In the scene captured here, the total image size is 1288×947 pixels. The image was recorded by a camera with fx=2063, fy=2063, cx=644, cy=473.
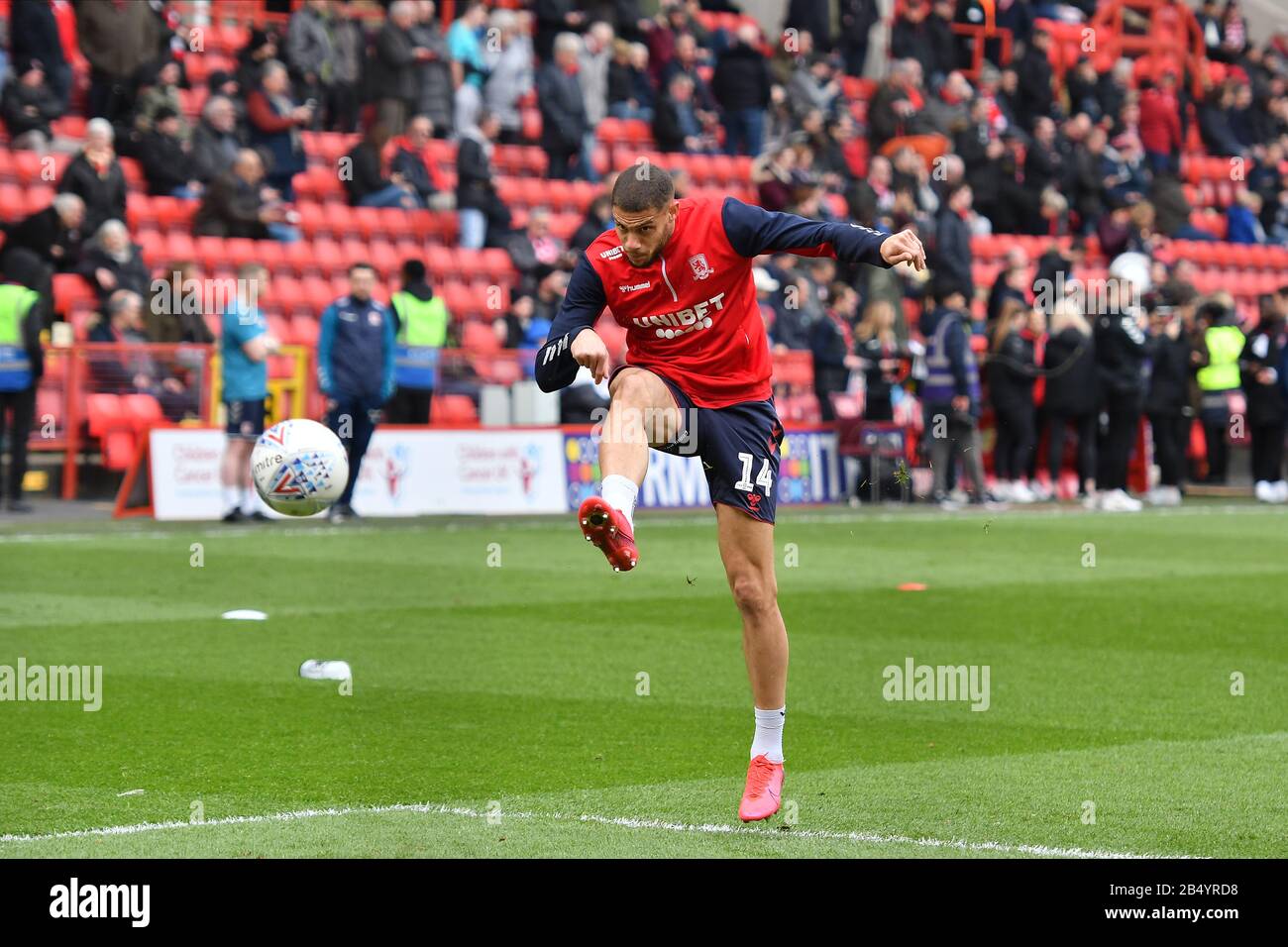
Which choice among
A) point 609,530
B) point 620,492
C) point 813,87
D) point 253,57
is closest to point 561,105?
point 253,57

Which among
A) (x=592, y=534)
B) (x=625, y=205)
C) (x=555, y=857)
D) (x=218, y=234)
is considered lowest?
(x=555, y=857)

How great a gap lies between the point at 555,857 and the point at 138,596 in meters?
8.55

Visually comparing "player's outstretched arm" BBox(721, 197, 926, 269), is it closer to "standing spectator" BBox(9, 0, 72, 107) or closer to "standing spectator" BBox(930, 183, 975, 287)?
"standing spectator" BBox(9, 0, 72, 107)

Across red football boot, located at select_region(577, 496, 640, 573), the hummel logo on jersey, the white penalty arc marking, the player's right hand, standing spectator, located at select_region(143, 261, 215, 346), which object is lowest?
the white penalty arc marking

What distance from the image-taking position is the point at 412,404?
76.1ft

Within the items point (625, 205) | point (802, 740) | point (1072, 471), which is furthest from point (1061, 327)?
point (625, 205)

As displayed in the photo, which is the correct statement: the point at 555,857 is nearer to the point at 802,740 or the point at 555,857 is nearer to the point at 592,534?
the point at 592,534

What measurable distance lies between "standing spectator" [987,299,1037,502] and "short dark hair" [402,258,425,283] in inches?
289

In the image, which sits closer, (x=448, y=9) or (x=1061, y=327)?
(x=1061, y=327)

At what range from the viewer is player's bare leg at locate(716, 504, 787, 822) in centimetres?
766

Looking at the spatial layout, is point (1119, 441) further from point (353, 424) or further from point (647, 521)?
point (353, 424)

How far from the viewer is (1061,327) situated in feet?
84.4

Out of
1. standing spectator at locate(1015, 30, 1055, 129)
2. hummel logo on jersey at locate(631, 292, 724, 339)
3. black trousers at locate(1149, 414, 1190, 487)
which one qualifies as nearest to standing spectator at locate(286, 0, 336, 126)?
black trousers at locate(1149, 414, 1190, 487)

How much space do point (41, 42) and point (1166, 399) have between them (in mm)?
14612
